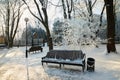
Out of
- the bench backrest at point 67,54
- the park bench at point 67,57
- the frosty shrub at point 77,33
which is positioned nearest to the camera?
the park bench at point 67,57

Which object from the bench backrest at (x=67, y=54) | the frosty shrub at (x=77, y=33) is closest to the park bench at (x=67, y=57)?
the bench backrest at (x=67, y=54)

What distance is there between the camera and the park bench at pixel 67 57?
1265 cm

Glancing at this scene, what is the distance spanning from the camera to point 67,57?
534 inches

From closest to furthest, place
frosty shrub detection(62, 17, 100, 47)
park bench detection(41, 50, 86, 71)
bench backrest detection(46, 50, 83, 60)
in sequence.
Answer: park bench detection(41, 50, 86, 71) → bench backrest detection(46, 50, 83, 60) → frosty shrub detection(62, 17, 100, 47)

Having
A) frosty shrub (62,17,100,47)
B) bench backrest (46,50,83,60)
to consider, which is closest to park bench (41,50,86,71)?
bench backrest (46,50,83,60)

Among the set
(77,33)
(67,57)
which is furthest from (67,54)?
(77,33)

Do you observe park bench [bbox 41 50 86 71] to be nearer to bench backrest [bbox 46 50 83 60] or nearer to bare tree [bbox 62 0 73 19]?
bench backrest [bbox 46 50 83 60]

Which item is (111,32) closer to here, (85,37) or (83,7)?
(85,37)

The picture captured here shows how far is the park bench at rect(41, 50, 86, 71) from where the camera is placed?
12.7 m

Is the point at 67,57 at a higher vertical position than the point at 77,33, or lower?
lower

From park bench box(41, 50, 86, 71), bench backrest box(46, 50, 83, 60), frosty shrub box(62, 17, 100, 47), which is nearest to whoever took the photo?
park bench box(41, 50, 86, 71)

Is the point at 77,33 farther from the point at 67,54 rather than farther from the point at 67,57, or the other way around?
the point at 67,57

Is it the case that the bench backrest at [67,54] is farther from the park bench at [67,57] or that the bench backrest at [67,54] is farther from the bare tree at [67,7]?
the bare tree at [67,7]

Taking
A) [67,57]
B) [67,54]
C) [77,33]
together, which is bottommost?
[67,57]
